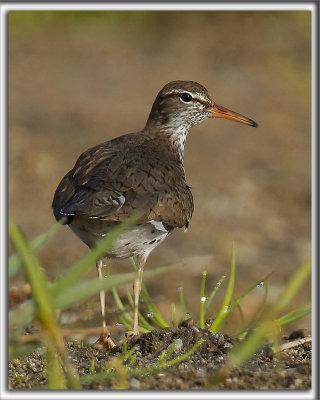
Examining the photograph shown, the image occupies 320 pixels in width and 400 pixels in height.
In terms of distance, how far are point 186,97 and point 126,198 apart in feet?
5.56

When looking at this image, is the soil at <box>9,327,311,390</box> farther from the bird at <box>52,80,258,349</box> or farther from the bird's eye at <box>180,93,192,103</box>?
the bird's eye at <box>180,93,192,103</box>

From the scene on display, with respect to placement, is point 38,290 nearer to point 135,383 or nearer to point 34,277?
point 34,277

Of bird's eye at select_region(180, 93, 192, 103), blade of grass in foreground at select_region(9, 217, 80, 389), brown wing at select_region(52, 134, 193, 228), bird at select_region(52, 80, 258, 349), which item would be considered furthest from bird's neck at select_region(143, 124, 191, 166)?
blade of grass in foreground at select_region(9, 217, 80, 389)

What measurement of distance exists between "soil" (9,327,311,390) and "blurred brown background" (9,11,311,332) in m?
4.98

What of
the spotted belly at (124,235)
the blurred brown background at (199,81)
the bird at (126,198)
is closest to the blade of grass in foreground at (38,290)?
the bird at (126,198)

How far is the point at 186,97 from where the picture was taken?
22.7 feet

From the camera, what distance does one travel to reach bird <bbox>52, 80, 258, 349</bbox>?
5.48 m

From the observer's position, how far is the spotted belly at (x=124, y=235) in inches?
217

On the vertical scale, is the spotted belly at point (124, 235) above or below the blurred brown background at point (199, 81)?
below

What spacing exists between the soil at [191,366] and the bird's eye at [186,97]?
2382 millimetres

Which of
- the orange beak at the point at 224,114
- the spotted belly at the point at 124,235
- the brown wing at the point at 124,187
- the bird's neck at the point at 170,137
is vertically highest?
the orange beak at the point at 224,114

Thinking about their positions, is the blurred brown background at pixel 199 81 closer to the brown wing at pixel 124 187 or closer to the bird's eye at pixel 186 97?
the bird's eye at pixel 186 97

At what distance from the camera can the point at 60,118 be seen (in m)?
12.8

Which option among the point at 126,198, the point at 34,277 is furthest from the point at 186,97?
the point at 34,277
